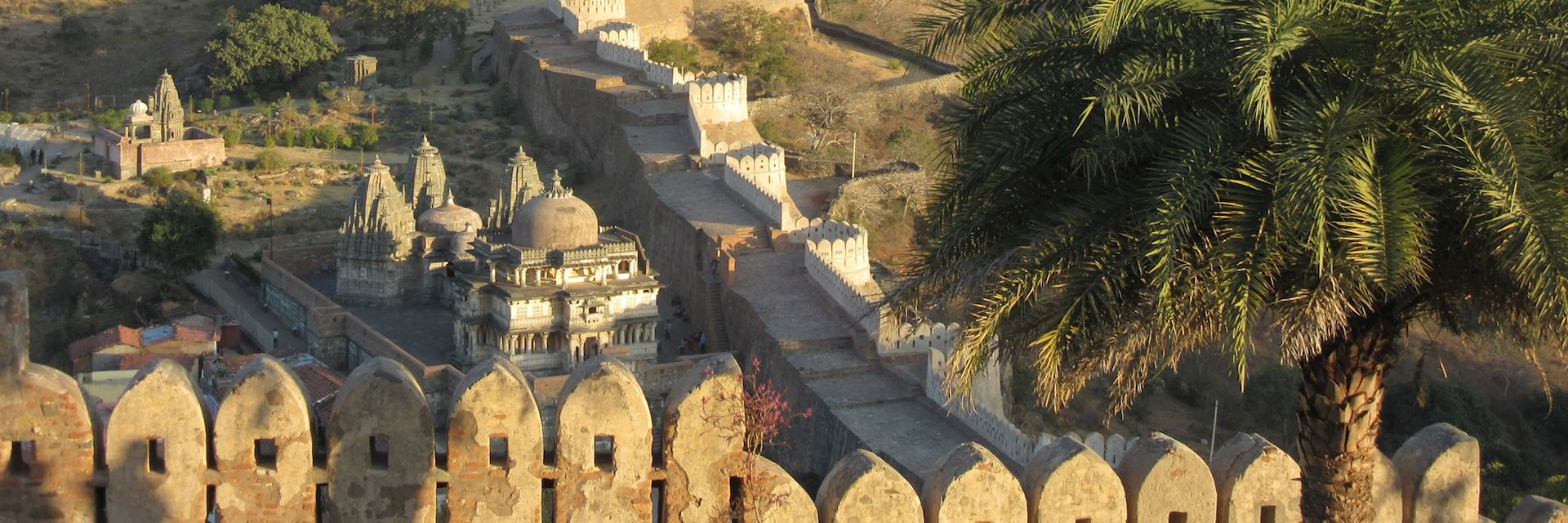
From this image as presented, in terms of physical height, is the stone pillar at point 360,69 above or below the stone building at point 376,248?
above

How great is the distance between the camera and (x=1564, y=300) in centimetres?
764

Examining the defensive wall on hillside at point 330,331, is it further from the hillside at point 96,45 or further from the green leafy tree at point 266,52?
the hillside at point 96,45

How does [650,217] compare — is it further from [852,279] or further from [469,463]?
[469,463]

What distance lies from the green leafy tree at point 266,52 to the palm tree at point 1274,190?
38.9 metres

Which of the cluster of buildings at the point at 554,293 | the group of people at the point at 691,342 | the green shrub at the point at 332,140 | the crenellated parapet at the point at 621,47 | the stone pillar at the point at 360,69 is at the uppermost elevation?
the crenellated parapet at the point at 621,47

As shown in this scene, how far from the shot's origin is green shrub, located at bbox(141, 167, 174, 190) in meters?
38.1

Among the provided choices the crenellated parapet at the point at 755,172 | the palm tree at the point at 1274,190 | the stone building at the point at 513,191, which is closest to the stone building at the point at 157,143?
the stone building at the point at 513,191

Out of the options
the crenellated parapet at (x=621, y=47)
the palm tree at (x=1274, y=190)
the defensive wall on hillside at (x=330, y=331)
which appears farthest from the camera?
the crenellated parapet at (x=621, y=47)

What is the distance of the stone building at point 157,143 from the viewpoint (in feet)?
128

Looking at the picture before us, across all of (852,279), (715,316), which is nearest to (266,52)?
(715,316)

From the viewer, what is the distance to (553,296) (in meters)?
28.0

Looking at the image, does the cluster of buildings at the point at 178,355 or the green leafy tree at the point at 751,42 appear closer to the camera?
the cluster of buildings at the point at 178,355

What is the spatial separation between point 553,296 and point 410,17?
2336 centimetres

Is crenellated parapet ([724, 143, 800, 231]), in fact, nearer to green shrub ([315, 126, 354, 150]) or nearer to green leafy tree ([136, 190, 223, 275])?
green leafy tree ([136, 190, 223, 275])
